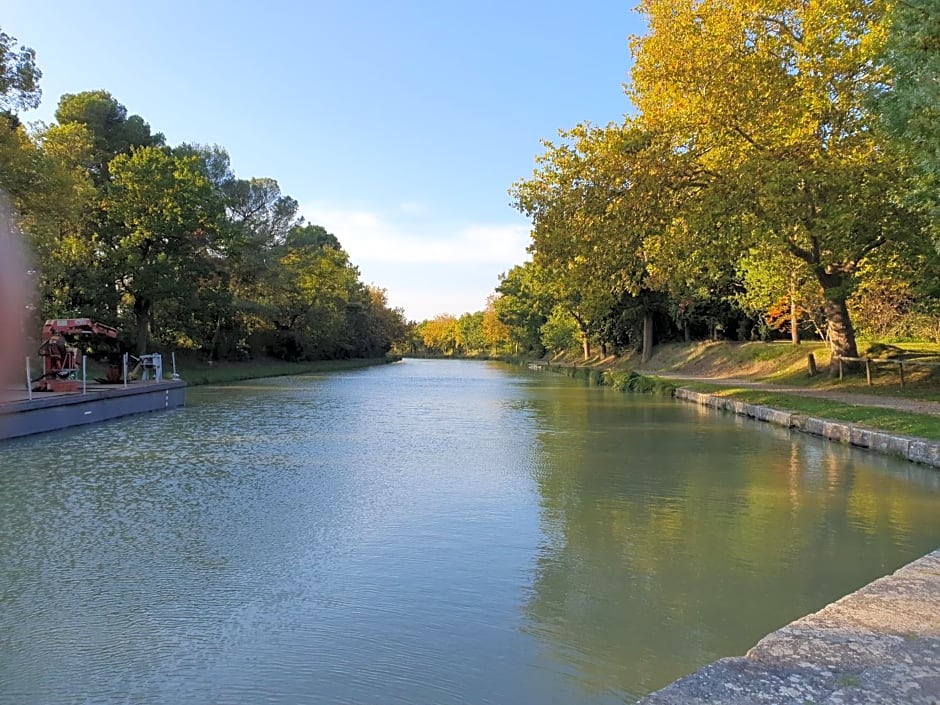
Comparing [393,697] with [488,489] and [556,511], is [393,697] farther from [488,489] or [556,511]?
[488,489]

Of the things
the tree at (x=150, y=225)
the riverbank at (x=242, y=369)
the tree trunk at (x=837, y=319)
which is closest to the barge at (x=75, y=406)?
the tree at (x=150, y=225)

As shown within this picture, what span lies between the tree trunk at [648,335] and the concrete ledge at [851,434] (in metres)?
22.3

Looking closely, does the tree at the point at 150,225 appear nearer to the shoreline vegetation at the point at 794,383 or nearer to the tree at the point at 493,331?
the shoreline vegetation at the point at 794,383

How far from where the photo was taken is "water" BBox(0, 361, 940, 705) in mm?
3734

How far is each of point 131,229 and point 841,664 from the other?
32.3 m

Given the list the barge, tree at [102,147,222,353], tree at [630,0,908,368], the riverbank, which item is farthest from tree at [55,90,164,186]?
tree at [630,0,908,368]

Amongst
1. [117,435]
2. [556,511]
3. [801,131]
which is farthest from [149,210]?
[556,511]

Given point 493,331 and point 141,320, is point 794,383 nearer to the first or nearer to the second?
point 141,320

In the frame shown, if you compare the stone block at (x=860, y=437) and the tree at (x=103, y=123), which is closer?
the stone block at (x=860, y=437)

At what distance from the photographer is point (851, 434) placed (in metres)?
12.0

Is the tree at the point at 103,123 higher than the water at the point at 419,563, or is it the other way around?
the tree at the point at 103,123

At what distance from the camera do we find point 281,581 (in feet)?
17.0

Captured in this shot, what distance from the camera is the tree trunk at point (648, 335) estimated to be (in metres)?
40.5

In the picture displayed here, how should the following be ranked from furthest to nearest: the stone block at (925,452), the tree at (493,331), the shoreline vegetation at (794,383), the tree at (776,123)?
the tree at (493,331)
the tree at (776,123)
the shoreline vegetation at (794,383)
the stone block at (925,452)
